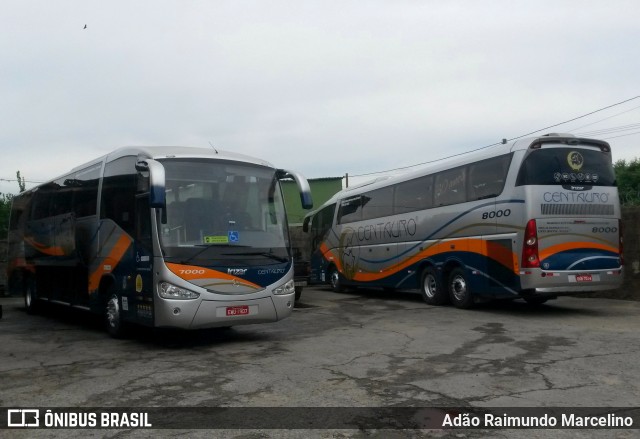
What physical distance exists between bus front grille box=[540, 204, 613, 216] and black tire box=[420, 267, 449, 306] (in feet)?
11.9

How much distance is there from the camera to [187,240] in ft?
30.5

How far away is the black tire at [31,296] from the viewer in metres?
15.3

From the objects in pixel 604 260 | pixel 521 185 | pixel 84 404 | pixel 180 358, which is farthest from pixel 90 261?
pixel 604 260

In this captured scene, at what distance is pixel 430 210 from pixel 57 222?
8493 mm

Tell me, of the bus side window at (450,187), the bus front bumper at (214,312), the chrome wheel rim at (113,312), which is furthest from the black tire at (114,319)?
the bus side window at (450,187)

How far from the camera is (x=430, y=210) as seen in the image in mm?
15250

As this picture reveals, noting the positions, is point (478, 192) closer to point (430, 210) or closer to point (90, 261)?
point (430, 210)

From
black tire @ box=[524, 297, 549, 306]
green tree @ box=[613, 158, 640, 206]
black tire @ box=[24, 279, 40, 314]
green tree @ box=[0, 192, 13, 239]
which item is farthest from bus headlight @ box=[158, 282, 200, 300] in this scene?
green tree @ box=[613, 158, 640, 206]

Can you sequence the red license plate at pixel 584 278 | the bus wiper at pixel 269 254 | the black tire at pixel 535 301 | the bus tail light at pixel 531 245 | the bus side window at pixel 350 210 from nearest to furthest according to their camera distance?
1. the bus wiper at pixel 269 254
2. the bus tail light at pixel 531 245
3. the red license plate at pixel 584 278
4. the black tire at pixel 535 301
5. the bus side window at pixel 350 210

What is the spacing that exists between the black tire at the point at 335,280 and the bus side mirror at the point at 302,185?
10.3 meters

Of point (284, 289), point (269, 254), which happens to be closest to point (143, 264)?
point (269, 254)

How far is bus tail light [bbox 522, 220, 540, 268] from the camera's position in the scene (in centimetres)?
1202

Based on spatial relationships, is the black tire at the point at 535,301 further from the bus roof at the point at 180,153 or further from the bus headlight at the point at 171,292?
the bus headlight at the point at 171,292

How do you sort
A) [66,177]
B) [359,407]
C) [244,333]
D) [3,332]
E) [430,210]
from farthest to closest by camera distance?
[430,210] < [66,177] < [3,332] < [244,333] < [359,407]
